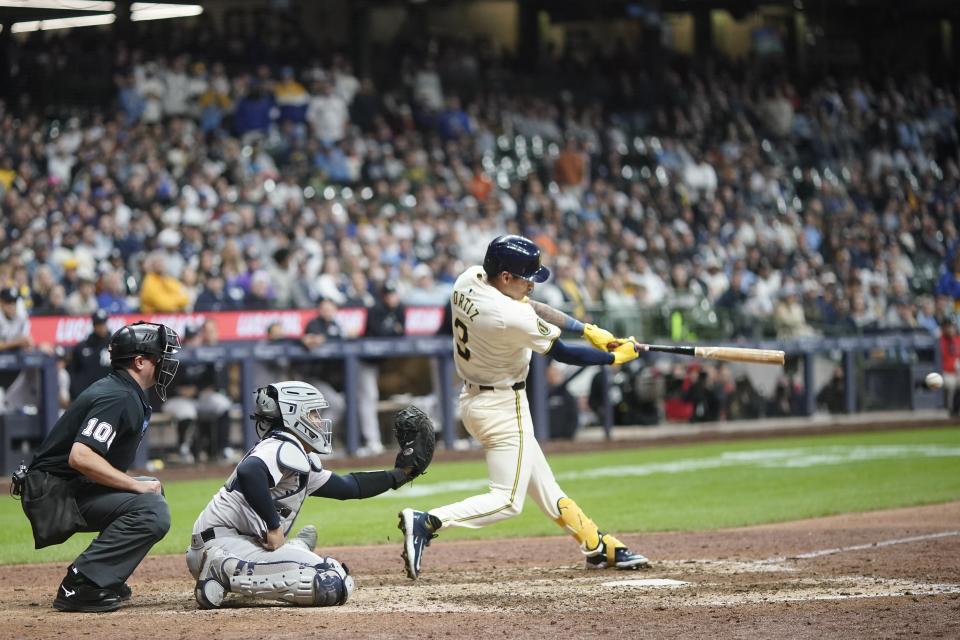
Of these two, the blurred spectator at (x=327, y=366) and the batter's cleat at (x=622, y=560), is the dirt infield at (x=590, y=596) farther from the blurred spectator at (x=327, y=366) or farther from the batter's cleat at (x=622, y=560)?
the blurred spectator at (x=327, y=366)

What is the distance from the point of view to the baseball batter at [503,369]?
7164 millimetres

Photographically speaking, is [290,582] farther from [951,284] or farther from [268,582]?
[951,284]

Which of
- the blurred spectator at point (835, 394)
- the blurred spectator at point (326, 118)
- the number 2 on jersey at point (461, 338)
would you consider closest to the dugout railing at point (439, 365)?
the blurred spectator at point (835, 394)

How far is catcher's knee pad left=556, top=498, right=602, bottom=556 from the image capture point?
24.9 ft

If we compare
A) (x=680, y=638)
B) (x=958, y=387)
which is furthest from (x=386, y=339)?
(x=680, y=638)

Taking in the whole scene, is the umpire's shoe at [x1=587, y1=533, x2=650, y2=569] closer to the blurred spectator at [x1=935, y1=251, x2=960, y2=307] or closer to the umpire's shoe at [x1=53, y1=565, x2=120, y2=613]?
the umpire's shoe at [x1=53, y1=565, x2=120, y2=613]

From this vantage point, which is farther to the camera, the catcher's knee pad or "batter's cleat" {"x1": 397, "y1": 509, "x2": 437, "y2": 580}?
the catcher's knee pad

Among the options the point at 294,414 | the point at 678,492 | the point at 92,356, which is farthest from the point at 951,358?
the point at 294,414

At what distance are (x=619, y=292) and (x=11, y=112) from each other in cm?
880

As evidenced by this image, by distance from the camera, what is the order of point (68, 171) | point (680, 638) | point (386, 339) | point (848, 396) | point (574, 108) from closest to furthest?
point (680, 638) → point (386, 339) → point (68, 171) → point (848, 396) → point (574, 108)

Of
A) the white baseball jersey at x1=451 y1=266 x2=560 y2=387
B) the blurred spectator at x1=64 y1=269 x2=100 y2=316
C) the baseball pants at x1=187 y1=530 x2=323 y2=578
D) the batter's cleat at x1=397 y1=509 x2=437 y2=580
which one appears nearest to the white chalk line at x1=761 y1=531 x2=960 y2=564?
the white baseball jersey at x1=451 y1=266 x2=560 y2=387

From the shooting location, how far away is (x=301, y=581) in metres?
6.49

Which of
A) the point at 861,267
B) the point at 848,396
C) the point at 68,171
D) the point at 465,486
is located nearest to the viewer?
the point at 465,486

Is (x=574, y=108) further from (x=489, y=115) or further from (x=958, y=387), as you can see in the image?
(x=958, y=387)
